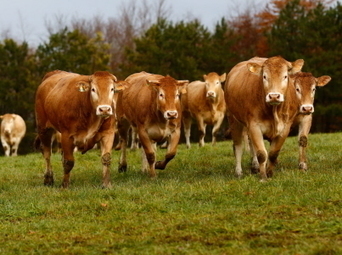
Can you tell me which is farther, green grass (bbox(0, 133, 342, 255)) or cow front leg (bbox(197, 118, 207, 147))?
cow front leg (bbox(197, 118, 207, 147))

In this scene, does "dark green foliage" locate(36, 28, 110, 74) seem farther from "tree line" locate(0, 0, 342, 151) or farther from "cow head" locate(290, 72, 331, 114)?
"cow head" locate(290, 72, 331, 114)

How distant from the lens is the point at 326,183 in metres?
9.59

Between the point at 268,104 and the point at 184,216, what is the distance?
3356mm

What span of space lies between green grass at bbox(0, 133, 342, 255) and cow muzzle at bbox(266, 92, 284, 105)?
1.22m

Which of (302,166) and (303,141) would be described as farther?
(303,141)

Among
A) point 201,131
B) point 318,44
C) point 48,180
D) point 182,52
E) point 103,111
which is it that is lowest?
point 201,131

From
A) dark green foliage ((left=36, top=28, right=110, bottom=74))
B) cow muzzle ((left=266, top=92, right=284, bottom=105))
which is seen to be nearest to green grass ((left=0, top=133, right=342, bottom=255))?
cow muzzle ((left=266, top=92, right=284, bottom=105))

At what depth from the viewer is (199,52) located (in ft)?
140

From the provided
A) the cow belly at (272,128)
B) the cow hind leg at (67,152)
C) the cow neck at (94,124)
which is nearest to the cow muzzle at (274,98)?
the cow belly at (272,128)

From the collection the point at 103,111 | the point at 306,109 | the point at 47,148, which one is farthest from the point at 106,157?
the point at 306,109

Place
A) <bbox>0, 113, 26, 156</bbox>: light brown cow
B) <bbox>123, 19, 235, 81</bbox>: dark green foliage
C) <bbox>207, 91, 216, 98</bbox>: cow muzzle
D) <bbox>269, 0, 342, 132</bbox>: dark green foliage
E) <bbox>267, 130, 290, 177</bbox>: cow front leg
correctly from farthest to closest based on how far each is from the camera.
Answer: <bbox>123, 19, 235, 81</bbox>: dark green foliage, <bbox>269, 0, 342, 132</bbox>: dark green foliage, <bbox>0, 113, 26, 156</bbox>: light brown cow, <bbox>207, 91, 216, 98</bbox>: cow muzzle, <bbox>267, 130, 290, 177</bbox>: cow front leg

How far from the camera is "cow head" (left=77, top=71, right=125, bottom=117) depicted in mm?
11219

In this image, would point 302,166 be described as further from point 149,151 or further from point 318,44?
point 318,44

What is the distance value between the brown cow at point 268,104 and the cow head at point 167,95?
1296mm
